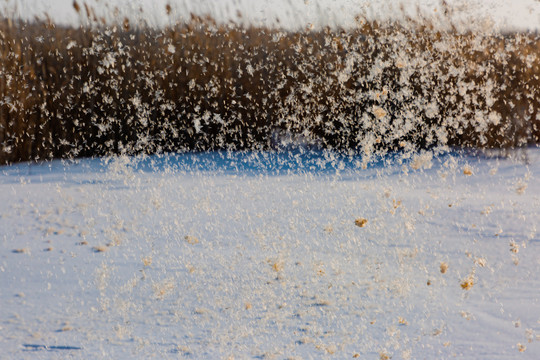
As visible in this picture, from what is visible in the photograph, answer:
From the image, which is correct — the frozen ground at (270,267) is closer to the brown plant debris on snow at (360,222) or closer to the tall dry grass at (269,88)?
the brown plant debris on snow at (360,222)

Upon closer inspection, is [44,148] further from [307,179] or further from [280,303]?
[280,303]

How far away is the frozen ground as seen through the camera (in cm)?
157

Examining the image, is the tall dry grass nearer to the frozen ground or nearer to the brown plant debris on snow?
the frozen ground

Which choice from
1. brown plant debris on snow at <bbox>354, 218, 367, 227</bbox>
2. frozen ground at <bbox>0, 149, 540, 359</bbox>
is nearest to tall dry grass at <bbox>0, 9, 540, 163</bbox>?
frozen ground at <bbox>0, 149, 540, 359</bbox>

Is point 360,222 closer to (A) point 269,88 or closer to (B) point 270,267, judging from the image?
(B) point 270,267

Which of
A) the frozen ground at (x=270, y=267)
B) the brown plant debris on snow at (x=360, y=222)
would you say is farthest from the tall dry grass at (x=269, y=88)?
the brown plant debris on snow at (x=360, y=222)

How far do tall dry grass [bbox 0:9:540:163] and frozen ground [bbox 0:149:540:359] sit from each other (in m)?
0.97

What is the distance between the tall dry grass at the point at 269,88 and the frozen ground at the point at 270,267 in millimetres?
969

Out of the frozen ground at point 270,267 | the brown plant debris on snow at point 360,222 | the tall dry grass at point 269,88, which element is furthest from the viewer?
the tall dry grass at point 269,88

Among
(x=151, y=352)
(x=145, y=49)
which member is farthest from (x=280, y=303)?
(x=145, y=49)

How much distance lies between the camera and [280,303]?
184 cm

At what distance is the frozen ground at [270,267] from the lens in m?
1.57

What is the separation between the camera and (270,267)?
2.21 m

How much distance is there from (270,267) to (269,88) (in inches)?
123
